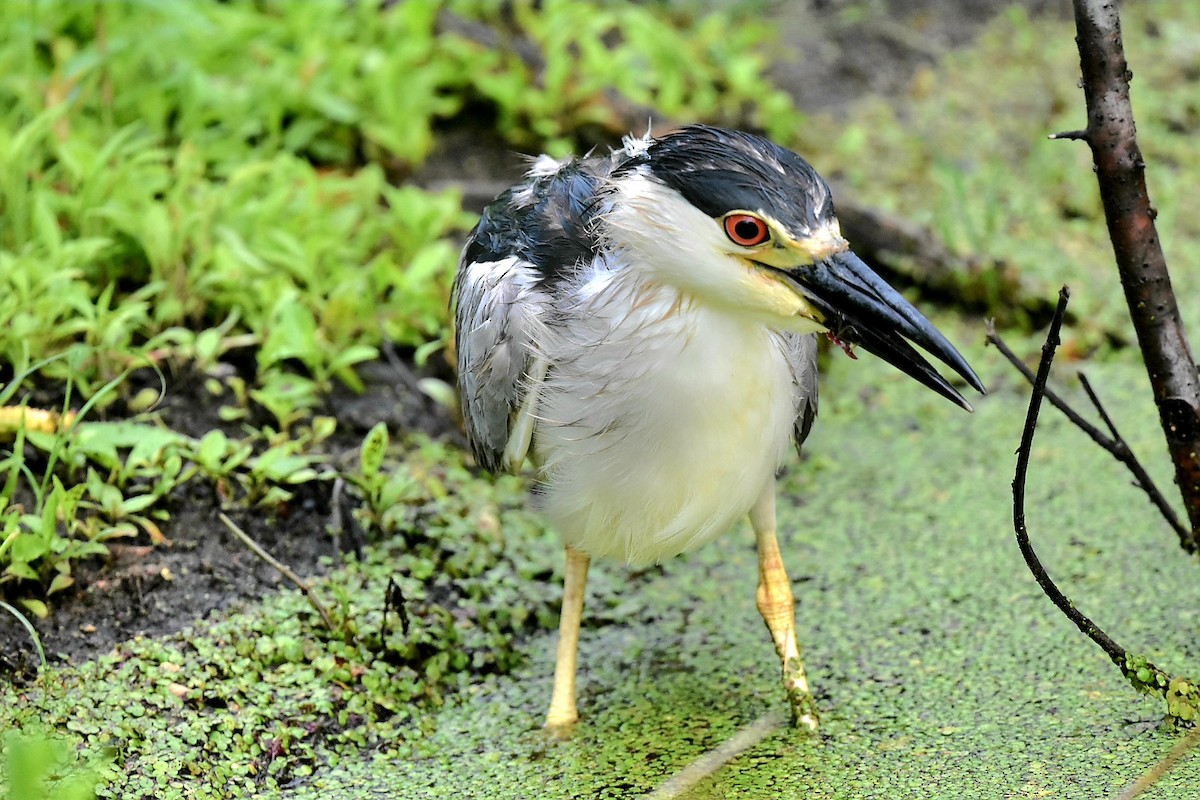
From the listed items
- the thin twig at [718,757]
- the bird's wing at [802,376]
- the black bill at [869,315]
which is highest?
the black bill at [869,315]

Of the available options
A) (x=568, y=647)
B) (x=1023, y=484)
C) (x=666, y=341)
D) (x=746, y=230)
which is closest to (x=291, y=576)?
(x=568, y=647)

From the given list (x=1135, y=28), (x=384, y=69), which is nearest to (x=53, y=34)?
(x=384, y=69)

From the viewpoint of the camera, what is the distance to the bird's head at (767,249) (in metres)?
2.60

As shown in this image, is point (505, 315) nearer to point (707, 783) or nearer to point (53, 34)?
point (707, 783)

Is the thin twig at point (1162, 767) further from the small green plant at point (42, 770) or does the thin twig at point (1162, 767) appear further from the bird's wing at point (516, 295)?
the small green plant at point (42, 770)

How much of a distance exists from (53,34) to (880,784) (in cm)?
441

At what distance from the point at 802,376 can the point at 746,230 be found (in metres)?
0.67

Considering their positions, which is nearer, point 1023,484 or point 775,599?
point 1023,484

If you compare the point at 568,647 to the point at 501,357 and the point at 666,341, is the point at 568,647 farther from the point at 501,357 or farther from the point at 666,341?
the point at 666,341

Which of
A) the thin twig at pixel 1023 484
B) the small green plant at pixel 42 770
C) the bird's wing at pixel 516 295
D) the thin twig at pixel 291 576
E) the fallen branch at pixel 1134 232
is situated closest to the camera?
the small green plant at pixel 42 770

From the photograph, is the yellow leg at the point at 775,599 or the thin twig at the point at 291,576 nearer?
the yellow leg at the point at 775,599

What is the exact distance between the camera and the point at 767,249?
263 cm

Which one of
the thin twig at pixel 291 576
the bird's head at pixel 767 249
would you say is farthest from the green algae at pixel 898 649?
the bird's head at pixel 767 249

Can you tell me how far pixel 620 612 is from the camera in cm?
395
